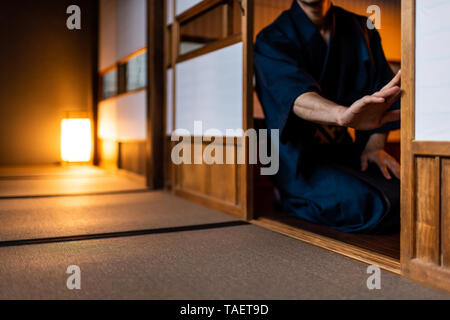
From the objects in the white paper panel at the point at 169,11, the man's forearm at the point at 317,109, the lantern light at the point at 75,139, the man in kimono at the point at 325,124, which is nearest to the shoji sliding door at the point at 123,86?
the lantern light at the point at 75,139

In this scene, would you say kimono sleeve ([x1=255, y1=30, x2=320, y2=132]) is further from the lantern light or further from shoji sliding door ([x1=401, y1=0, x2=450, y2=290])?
the lantern light

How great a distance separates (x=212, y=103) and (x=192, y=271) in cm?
178

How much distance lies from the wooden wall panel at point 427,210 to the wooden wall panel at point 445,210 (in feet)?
0.05

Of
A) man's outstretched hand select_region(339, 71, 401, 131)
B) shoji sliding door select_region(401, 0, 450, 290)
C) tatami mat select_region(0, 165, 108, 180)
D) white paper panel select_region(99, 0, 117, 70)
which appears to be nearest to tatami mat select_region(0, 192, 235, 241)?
man's outstretched hand select_region(339, 71, 401, 131)

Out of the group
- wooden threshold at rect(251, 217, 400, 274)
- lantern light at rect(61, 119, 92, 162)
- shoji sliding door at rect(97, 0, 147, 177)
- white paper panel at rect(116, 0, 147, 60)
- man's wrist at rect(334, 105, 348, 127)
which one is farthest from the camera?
lantern light at rect(61, 119, 92, 162)

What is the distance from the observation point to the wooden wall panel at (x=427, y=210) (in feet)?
4.91

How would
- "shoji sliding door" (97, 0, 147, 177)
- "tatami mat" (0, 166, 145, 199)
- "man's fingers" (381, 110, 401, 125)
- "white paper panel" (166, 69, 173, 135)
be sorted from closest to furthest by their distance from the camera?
"man's fingers" (381, 110, 401, 125), "tatami mat" (0, 166, 145, 199), "white paper panel" (166, 69, 173, 135), "shoji sliding door" (97, 0, 147, 177)

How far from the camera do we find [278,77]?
2479mm

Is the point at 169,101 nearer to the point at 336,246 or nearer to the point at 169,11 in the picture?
the point at 169,11

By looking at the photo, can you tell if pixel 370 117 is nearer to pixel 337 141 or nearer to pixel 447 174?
pixel 447 174

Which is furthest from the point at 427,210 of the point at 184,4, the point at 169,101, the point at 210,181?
the point at 169,101

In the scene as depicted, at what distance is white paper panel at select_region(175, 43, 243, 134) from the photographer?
293 centimetres

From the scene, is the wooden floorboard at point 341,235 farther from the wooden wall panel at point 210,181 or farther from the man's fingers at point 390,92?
the man's fingers at point 390,92

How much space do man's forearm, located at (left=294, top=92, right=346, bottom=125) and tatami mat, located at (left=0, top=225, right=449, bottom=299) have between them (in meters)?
0.61
